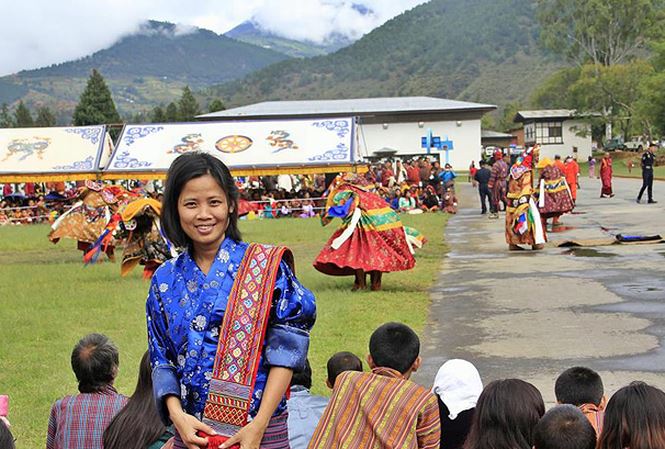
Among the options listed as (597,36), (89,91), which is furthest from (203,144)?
(597,36)

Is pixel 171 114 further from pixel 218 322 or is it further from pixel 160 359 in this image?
pixel 218 322

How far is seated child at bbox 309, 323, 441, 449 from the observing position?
452cm

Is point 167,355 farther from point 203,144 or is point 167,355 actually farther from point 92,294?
point 203,144

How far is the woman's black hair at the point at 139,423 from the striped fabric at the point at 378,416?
2.61 ft

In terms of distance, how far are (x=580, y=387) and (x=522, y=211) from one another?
1329 cm

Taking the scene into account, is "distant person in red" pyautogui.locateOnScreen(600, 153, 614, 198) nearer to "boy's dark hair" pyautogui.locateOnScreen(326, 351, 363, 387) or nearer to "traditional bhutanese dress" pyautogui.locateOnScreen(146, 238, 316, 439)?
"boy's dark hair" pyautogui.locateOnScreen(326, 351, 363, 387)

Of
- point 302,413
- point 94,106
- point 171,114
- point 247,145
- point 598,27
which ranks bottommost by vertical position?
point 302,413

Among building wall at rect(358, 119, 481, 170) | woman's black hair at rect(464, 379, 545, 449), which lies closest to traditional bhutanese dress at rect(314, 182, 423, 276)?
woman's black hair at rect(464, 379, 545, 449)

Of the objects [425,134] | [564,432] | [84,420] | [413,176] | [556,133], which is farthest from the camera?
[556,133]

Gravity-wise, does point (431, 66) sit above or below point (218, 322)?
above

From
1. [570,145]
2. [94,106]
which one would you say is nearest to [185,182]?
[94,106]

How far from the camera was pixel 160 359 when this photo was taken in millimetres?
3436

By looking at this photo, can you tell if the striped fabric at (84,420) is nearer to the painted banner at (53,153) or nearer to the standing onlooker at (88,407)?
the standing onlooker at (88,407)

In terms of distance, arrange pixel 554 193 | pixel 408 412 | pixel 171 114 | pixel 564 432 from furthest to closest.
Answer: pixel 171 114, pixel 554 193, pixel 408 412, pixel 564 432
